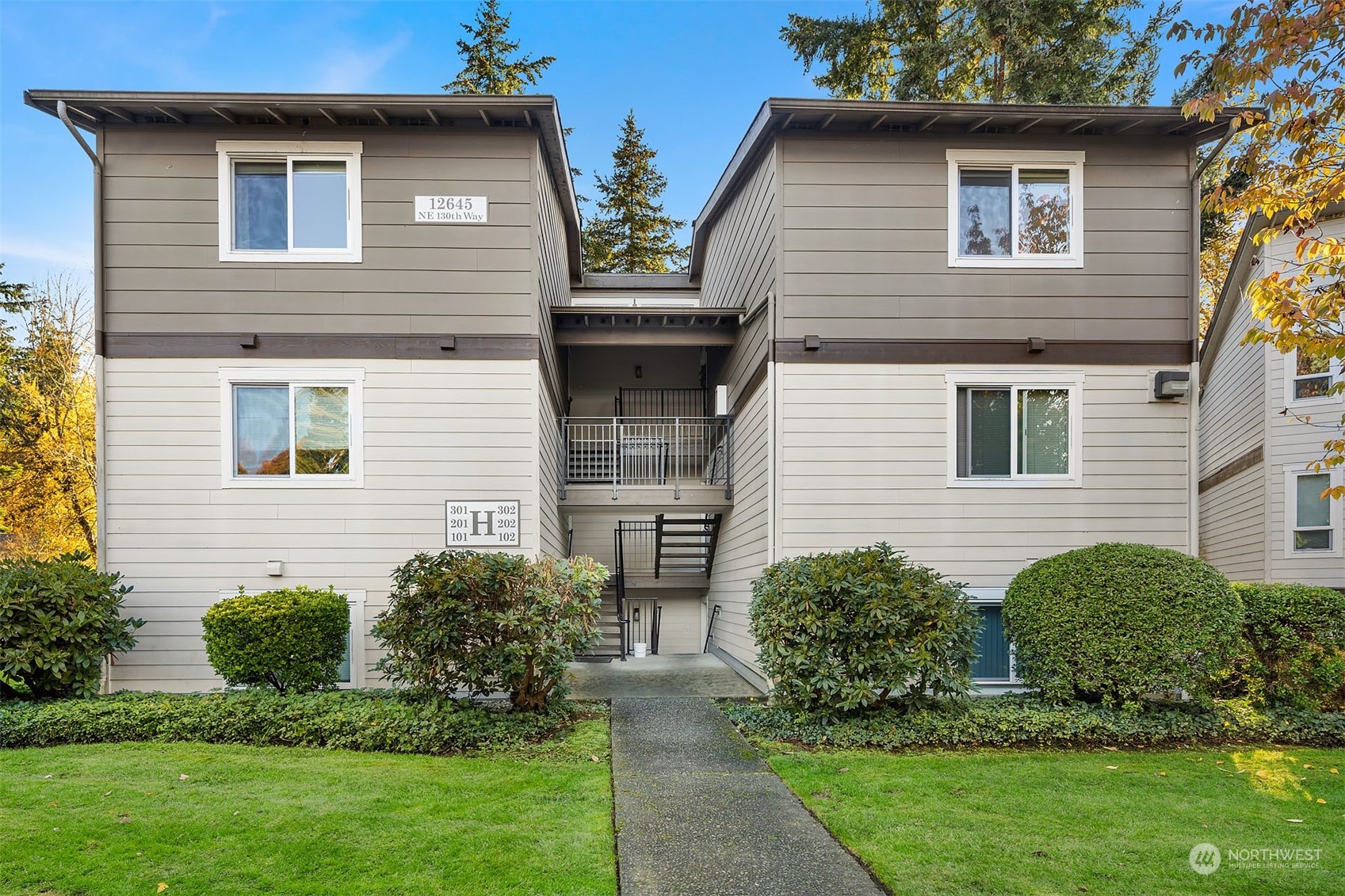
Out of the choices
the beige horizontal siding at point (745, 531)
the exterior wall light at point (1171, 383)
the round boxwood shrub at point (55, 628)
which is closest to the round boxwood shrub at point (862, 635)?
the beige horizontal siding at point (745, 531)

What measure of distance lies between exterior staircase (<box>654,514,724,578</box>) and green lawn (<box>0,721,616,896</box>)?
18.3ft

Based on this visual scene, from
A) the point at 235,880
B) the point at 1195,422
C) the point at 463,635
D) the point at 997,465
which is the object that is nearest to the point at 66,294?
the point at 463,635

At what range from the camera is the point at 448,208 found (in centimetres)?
812

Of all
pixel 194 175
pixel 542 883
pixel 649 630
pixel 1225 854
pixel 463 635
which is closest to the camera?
pixel 542 883

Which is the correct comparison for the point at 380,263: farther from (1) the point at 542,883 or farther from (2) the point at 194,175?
(1) the point at 542,883

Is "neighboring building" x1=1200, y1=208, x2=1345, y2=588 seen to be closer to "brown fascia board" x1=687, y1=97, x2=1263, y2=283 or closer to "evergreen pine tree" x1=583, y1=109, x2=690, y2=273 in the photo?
"brown fascia board" x1=687, y1=97, x2=1263, y2=283

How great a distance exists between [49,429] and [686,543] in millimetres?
14195

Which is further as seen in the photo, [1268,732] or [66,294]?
[66,294]

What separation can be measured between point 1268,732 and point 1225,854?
327 cm

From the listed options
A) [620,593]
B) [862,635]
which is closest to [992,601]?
[862,635]

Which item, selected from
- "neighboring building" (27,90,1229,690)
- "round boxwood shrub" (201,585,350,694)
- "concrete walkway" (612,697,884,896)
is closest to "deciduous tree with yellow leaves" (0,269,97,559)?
"neighboring building" (27,90,1229,690)

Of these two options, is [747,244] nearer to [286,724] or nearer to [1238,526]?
[286,724]

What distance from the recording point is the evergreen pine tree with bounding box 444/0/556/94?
20.0 metres

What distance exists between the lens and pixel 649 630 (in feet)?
41.4
